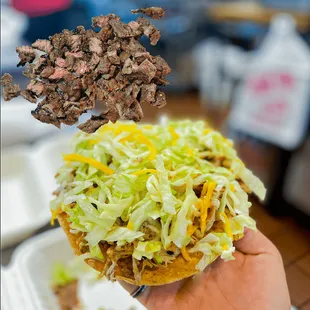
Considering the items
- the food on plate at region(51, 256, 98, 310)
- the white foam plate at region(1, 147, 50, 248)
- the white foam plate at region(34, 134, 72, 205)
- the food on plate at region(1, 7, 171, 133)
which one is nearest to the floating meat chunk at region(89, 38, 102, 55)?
the food on plate at region(1, 7, 171, 133)

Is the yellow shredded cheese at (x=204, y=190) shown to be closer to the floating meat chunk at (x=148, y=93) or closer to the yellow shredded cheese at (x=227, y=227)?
the yellow shredded cheese at (x=227, y=227)

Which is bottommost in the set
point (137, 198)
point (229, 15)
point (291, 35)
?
point (229, 15)

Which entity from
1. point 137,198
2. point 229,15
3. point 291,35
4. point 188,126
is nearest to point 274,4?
point 229,15

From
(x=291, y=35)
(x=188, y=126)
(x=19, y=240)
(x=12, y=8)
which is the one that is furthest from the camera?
(x=12, y=8)

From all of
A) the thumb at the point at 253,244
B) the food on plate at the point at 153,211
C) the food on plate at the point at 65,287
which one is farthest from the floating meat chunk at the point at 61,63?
the food on plate at the point at 65,287

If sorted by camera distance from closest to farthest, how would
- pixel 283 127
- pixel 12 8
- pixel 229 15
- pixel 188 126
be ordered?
pixel 188 126 < pixel 283 127 < pixel 12 8 < pixel 229 15

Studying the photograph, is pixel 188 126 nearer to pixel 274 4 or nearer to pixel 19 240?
pixel 19 240

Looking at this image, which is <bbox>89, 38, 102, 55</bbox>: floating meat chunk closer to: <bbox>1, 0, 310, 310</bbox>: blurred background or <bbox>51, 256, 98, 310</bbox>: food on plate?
<bbox>1, 0, 310, 310</bbox>: blurred background
